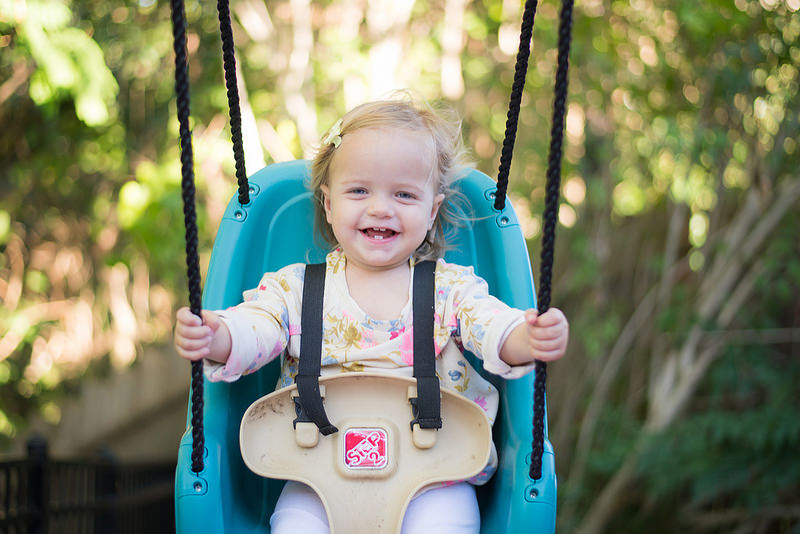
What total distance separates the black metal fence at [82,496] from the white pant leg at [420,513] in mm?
1356

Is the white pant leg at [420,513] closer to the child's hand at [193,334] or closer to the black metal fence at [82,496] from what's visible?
the child's hand at [193,334]

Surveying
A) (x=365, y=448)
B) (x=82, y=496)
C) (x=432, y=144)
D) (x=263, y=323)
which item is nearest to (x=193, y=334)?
(x=263, y=323)

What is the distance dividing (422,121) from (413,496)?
2.33 feet

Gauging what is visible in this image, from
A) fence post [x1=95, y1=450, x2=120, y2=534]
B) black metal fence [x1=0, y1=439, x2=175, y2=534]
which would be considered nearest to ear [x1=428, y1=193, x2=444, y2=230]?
black metal fence [x1=0, y1=439, x2=175, y2=534]

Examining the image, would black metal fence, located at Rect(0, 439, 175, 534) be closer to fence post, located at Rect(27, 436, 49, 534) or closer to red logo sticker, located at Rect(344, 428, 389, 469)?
fence post, located at Rect(27, 436, 49, 534)

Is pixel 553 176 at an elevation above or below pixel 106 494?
above

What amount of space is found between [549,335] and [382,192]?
444 mm

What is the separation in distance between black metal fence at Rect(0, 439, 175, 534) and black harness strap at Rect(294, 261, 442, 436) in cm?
143

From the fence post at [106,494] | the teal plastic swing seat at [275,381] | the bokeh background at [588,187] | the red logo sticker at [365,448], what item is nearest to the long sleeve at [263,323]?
the teal plastic swing seat at [275,381]

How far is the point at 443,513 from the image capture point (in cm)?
138

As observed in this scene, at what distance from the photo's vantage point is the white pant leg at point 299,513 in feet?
4.50

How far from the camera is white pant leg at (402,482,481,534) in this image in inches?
53.9

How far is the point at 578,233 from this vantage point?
3996 millimetres

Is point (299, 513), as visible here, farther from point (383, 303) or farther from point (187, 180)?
point (187, 180)
